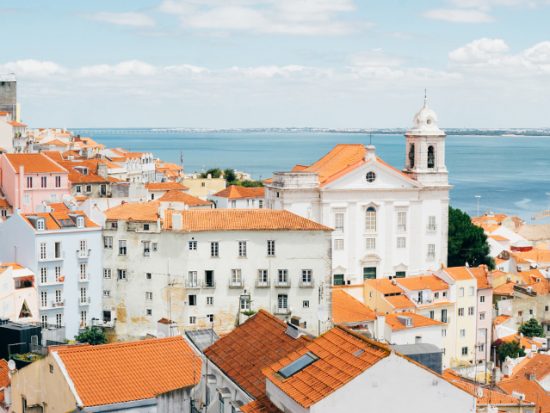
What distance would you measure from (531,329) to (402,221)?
8688 millimetres

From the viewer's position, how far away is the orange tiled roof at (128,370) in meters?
13.9

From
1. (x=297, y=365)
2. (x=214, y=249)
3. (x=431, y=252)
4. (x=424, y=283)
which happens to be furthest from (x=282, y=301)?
(x=297, y=365)

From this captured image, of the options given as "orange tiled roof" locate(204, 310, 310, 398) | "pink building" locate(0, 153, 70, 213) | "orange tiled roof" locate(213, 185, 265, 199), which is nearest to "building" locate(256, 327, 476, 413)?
"orange tiled roof" locate(204, 310, 310, 398)

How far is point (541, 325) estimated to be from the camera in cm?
4512

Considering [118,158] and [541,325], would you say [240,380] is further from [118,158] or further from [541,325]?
[118,158]

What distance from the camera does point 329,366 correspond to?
11.8 metres

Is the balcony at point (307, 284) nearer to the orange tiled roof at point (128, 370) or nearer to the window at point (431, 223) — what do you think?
the window at point (431, 223)

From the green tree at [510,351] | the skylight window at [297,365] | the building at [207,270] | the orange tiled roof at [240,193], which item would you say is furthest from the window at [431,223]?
the skylight window at [297,365]

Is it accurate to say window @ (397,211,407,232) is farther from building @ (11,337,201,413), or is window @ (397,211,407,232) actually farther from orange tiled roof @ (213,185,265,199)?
building @ (11,337,201,413)

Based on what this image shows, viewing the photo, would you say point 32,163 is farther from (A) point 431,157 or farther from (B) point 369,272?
(A) point 431,157

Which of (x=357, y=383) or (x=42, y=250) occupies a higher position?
(x=357, y=383)

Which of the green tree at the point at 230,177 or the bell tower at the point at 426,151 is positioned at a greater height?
the bell tower at the point at 426,151

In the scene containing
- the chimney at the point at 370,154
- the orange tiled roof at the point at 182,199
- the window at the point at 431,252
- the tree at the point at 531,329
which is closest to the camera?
the tree at the point at 531,329

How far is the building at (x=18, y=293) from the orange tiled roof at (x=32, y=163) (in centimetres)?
1297
